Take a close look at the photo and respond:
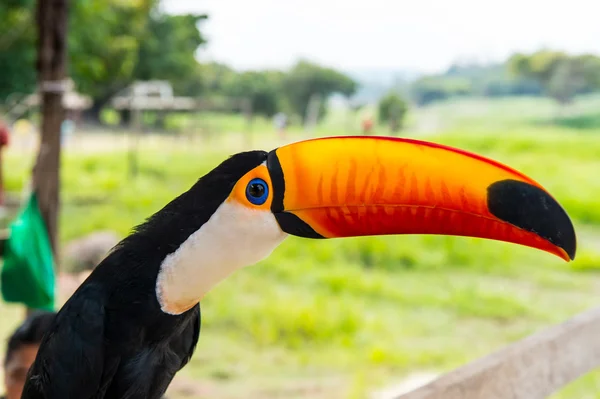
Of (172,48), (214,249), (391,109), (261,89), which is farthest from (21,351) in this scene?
(172,48)

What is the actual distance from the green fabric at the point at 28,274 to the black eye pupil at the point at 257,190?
85 centimetres

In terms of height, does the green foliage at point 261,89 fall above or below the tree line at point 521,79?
below

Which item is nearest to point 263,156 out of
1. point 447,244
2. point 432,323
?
point 432,323

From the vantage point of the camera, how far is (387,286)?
4.34m

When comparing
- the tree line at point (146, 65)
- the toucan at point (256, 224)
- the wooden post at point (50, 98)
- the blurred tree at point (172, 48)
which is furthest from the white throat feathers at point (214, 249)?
the blurred tree at point (172, 48)

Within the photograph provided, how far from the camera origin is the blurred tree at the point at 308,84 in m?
7.82

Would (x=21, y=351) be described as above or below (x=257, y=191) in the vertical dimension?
below

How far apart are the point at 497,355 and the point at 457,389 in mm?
101

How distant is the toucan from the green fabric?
681 millimetres

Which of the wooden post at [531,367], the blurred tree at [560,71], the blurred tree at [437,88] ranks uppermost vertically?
the blurred tree at [560,71]

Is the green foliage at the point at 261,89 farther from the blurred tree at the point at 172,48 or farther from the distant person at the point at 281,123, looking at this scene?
the blurred tree at the point at 172,48

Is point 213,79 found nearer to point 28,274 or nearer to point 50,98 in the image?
point 50,98

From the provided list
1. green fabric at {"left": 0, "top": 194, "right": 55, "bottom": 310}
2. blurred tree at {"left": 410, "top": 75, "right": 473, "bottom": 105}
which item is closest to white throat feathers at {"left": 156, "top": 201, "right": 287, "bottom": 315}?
green fabric at {"left": 0, "top": 194, "right": 55, "bottom": 310}

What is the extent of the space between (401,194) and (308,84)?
7.61 metres
